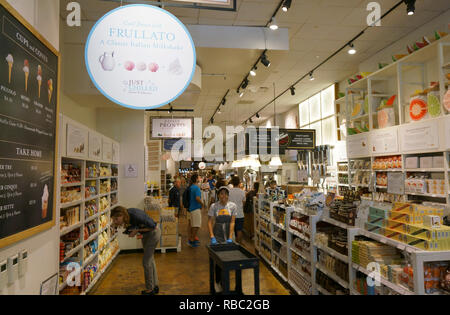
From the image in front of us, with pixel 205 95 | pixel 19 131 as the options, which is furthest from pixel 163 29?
pixel 205 95

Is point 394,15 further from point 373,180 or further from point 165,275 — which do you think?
point 165,275

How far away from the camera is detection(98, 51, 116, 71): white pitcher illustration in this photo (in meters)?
2.37

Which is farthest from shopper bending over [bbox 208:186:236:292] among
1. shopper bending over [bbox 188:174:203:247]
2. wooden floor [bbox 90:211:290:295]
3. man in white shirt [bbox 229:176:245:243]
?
shopper bending over [bbox 188:174:203:247]

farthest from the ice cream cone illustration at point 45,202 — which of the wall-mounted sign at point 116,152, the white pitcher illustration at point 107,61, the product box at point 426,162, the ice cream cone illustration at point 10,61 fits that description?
the product box at point 426,162

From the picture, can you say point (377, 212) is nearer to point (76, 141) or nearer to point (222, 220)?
point (222, 220)

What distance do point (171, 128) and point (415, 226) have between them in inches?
263

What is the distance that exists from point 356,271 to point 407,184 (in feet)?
10.5

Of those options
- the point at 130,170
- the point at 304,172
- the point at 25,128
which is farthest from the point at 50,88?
the point at 304,172

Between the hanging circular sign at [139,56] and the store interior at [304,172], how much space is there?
40cm

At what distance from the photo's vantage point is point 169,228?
7402 mm

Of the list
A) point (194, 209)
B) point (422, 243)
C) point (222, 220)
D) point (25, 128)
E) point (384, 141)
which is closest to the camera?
point (25, 128)

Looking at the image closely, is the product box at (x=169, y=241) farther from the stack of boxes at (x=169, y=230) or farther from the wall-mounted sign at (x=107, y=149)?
the wall-mounted sign at (x=107, y=149)

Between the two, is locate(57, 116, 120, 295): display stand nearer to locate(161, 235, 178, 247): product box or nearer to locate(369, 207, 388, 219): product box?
locate(161, 235, 178, 247): product box

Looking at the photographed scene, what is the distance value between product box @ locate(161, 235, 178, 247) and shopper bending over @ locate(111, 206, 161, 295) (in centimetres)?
237
